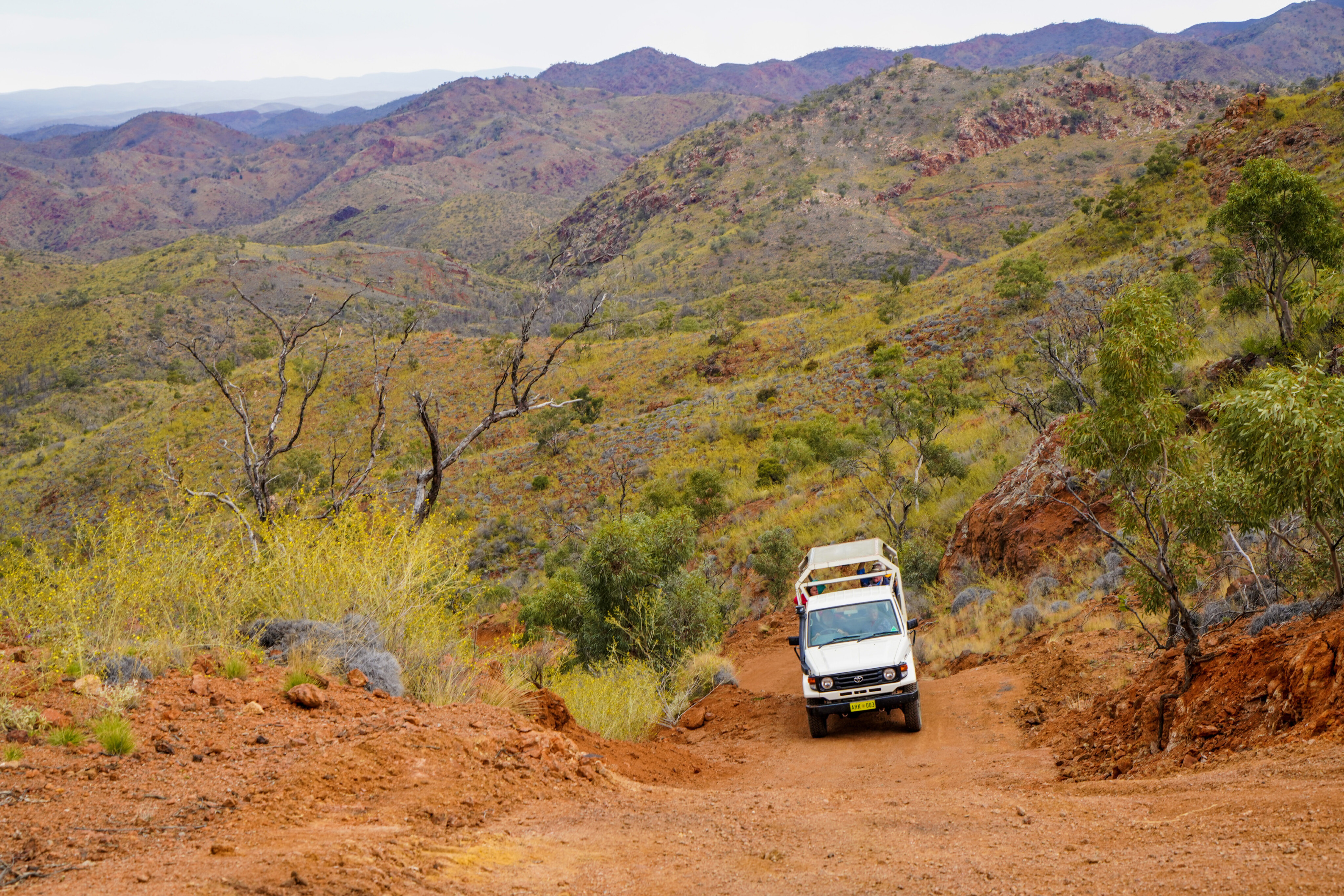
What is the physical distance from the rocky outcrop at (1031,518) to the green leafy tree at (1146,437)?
192 inches

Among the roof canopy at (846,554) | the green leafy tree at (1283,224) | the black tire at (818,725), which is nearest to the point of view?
the black tire at (818,725)

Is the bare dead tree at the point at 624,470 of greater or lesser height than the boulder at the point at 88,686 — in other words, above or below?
below

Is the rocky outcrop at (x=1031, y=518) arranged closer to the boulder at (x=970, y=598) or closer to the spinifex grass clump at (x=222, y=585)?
the boulder at (x=970, y=598)

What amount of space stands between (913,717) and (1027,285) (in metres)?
29.1

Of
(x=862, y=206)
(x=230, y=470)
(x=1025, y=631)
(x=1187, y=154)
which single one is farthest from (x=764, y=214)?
(x=1025, y=631)

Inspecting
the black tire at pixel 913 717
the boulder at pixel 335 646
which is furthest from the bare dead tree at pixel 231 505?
the black tire at pixel 913 717

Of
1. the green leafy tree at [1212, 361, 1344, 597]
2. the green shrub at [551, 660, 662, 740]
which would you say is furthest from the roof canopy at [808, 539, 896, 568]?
the green leafy tree at [1212, 361, 1344, 597]

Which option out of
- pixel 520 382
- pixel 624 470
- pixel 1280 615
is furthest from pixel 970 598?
pixel 624 470

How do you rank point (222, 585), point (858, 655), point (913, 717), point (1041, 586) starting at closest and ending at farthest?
1. point (222, 585)
2. point (913, 717)
3. point (858, 655)
4. point (1041, 586)

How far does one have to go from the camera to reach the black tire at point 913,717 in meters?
9.18

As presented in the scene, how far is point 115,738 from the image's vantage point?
4.80 m

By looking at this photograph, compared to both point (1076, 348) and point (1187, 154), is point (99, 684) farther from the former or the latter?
point (1187, 154)

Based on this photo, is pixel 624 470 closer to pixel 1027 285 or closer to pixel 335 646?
pixel 1027 285

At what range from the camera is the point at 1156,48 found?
655ft
